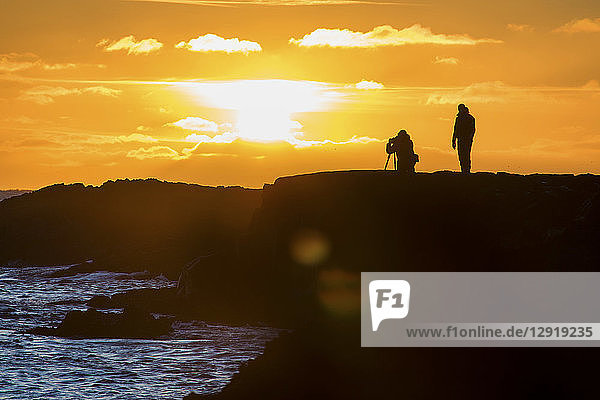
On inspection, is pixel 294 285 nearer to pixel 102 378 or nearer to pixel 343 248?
pixel 343 248

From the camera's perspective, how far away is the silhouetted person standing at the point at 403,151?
34312 mm

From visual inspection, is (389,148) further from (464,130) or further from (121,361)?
(121,361)

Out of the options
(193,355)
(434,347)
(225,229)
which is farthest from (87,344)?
(225,229)

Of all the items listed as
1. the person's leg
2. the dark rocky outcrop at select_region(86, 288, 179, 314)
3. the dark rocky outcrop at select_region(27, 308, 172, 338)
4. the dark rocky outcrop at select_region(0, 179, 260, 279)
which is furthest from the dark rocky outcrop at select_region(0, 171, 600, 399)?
the dark rocky outcrop at select_region(0, 179, 260, 279)

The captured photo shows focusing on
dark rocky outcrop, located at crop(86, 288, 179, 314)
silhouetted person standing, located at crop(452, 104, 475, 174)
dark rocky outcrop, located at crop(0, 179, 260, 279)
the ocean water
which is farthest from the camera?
dark rocky outcrop, located at crop(0, 179, 260, 279)

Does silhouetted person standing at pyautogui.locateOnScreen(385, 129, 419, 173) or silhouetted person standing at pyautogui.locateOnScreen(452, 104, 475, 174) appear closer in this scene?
silhouetted person standing at pyautogui.locateOnScreen(452, 104, 475, 174)

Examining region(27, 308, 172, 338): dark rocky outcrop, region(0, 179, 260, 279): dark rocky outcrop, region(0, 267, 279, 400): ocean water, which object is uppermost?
region(0, 179, 260, 279): dark rocky outcrop
